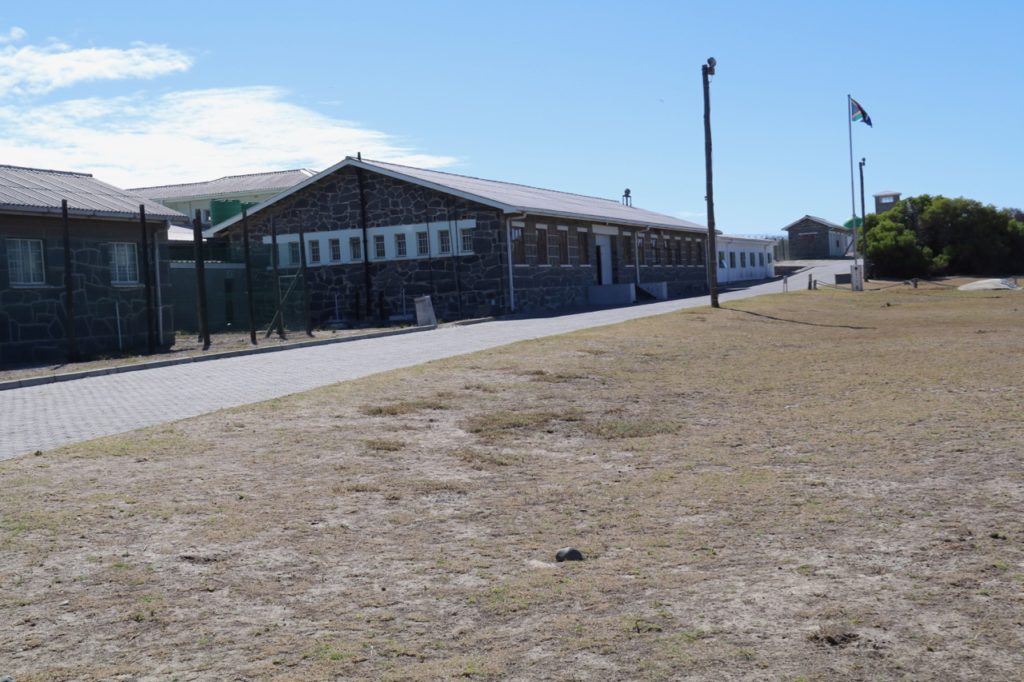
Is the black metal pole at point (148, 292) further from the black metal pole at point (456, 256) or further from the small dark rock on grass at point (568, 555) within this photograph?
the small dark rock on grass at point (568, 555)

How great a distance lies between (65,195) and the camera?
21688 millimetres

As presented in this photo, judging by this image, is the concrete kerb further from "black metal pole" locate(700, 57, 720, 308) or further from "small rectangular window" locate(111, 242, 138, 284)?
"black metal pole" locate(700, 57, 720, 308)

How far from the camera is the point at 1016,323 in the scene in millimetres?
22969

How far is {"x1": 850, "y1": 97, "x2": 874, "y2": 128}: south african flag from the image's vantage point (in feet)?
146

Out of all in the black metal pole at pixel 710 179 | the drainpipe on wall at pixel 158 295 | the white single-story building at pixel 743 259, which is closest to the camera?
the drainpipe on wall at pixel 158 295

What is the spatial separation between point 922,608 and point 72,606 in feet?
12.4

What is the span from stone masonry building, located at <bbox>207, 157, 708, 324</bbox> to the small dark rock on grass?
2693 cm

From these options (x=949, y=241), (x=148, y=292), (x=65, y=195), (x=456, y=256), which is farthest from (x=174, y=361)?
(x=949, y=241)

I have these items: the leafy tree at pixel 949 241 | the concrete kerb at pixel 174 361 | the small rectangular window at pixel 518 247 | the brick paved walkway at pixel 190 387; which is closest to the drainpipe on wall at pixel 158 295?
the concrete kerb at pixel 174 361

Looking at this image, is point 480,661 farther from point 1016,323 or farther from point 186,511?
point 1016,323

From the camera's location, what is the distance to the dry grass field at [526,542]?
430 cm

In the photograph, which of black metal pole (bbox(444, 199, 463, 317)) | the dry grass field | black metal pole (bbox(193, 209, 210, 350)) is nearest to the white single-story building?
black metal pole (bbox(444, 199, 463, 317))

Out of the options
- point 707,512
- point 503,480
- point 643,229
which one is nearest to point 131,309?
point 503,480

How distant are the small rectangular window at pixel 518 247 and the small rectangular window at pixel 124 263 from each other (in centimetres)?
1330
